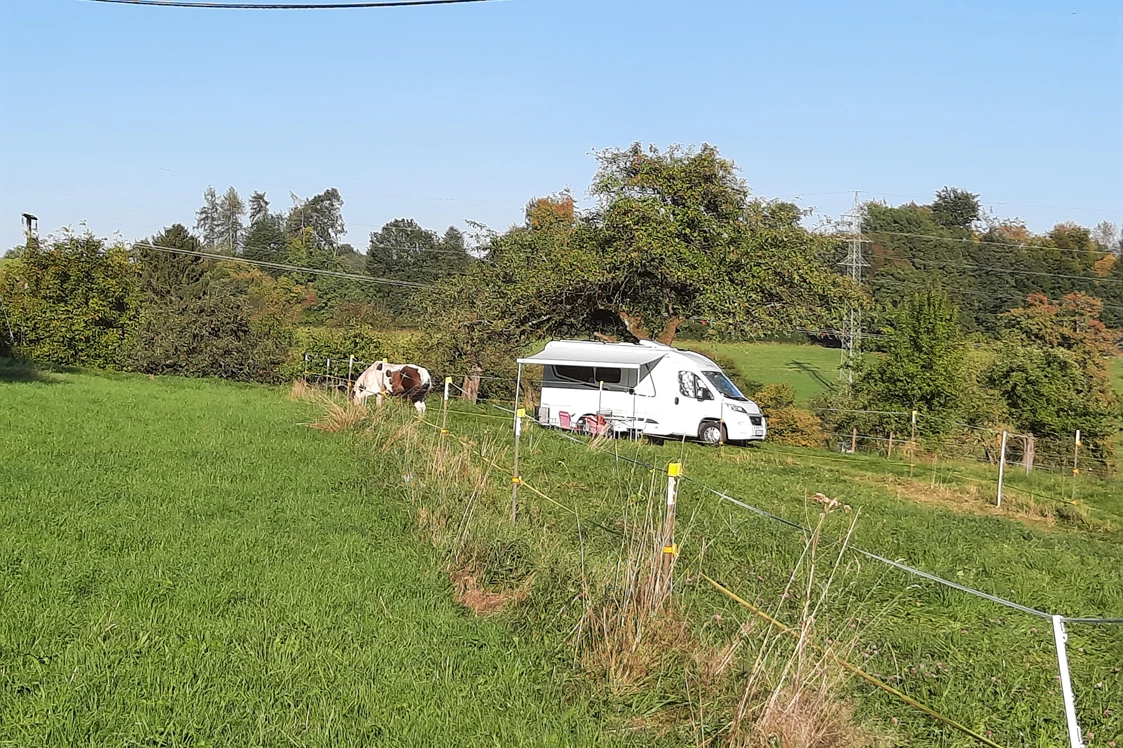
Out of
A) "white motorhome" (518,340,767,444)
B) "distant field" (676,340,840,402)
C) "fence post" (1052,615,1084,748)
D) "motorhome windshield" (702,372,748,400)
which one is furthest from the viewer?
"distant field" (676,340,840,402)

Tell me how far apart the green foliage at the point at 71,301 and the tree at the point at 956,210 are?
52.3m

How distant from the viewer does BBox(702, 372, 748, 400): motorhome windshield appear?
21839 millimetres

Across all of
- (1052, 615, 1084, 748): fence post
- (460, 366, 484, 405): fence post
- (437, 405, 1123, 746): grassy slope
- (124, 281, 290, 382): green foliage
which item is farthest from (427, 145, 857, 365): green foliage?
(1052, 615, 1084, 748): fence post

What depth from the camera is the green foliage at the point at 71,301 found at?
104 ft

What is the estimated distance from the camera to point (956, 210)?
2729 inches

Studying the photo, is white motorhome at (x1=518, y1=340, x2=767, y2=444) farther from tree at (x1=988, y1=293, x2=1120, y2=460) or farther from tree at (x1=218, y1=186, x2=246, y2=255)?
tree at (x1=218, y1=186, x2=246, y2=255)

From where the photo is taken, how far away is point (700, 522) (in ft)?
32.8

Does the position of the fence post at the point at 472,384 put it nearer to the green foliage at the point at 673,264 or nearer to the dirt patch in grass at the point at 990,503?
the green foliage at the point at 673,264

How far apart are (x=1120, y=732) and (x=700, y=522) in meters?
4.86

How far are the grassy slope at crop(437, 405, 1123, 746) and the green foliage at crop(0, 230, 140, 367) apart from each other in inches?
863

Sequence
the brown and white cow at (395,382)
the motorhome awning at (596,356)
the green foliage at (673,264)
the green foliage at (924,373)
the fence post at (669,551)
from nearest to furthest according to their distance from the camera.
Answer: the fence post at (669,551), the brown and white cow at (395,382), the motorhome awning at (596,356), the green foliage at (673,264), the green foliage at (924,373)

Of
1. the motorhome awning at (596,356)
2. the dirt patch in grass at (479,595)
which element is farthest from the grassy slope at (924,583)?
the motorhome awning at (596,356)

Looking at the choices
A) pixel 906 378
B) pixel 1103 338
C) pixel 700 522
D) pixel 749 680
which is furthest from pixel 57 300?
pixel 1103 338

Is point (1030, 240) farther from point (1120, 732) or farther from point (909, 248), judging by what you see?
point (1120, 732)
